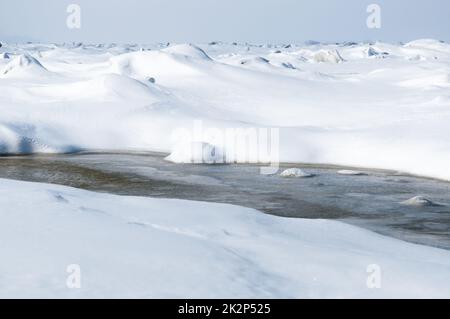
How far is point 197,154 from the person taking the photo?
1305 centimetres

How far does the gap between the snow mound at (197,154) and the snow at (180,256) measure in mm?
6755

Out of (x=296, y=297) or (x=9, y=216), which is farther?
(x=9, y=216)

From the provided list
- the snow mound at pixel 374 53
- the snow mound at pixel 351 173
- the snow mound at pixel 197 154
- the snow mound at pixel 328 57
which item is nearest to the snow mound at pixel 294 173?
the snow mound at pixel 351 173

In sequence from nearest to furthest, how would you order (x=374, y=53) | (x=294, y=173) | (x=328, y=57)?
1. (x=294, y=173)
2. (x=328, y=57)
3. (x=374, y=53)

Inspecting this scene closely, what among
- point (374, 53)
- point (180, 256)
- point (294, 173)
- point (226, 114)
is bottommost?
point (294, 173)

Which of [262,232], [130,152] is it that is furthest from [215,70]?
[262,232]

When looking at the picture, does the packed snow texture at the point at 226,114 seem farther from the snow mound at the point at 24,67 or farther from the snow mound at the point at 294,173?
the snow mound at the point at 294,173

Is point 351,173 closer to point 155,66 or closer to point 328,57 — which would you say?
point 155,66

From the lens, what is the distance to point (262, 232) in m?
5.77

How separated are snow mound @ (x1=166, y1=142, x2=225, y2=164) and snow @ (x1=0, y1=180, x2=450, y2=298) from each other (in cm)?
675

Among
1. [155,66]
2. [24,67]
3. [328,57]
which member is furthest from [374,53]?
[24,67]

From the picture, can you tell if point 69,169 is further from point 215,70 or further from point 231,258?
point 215,70

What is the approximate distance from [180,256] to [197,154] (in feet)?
28.6
